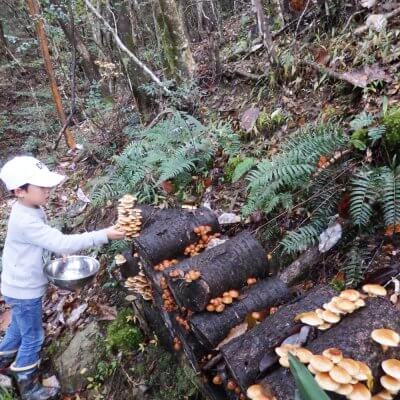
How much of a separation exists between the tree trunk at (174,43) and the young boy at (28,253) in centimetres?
374

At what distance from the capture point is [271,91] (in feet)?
18.1

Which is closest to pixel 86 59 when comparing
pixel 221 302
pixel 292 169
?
pixel 292 169

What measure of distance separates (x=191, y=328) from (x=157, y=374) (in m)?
1.05

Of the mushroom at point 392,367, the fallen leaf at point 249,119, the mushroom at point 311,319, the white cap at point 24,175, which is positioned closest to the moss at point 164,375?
the mushroom at point 311,319

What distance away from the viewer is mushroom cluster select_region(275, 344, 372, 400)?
5.34 feet

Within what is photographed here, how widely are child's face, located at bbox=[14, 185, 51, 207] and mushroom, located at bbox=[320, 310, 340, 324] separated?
2.66 metres

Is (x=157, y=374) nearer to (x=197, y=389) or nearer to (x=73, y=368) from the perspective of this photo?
(x=197, y=389)

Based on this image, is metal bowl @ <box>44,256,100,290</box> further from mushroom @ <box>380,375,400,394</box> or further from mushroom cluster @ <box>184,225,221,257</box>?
mushroom @ <box>380,375,400,394</box>

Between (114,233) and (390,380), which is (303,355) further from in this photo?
(114,233)

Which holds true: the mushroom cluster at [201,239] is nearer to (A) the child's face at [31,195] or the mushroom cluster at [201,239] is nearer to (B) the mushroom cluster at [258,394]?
(A) the child's face at [31,195]

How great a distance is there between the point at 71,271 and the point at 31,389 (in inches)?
51.5

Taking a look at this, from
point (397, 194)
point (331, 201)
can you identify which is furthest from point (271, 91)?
point (397, 194)

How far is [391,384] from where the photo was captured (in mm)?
1676

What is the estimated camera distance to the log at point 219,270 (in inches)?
109
